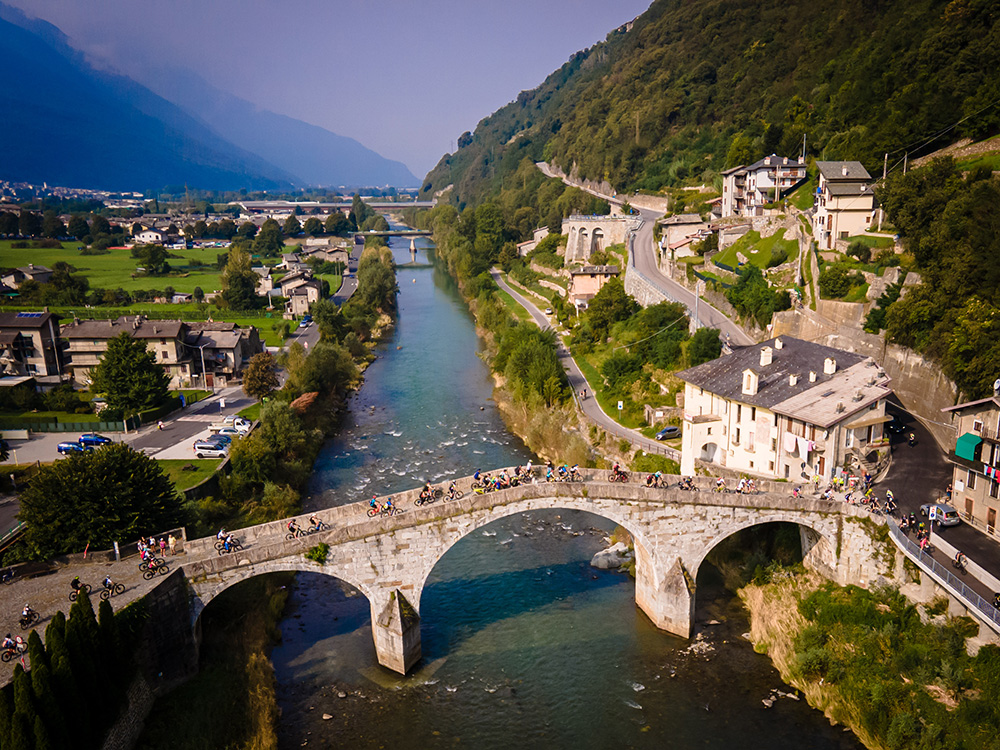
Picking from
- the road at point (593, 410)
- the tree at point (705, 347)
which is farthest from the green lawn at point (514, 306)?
the tree at point (705, 347)

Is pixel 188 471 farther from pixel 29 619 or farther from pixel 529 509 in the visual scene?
pixel 529 509

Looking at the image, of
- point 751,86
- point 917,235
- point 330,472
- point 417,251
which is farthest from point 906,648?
point 417,251

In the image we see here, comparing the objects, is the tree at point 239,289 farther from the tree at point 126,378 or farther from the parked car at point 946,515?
the parked car at point 946,515

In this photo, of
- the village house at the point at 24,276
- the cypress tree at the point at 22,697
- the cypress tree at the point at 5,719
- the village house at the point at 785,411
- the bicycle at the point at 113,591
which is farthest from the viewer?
the village house at the point at 24,276

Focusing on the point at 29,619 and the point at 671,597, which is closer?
the point at 29,619

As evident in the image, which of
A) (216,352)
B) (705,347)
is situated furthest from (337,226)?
(705,347)

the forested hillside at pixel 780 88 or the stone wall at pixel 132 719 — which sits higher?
the forested hillside at pixel 780 88
